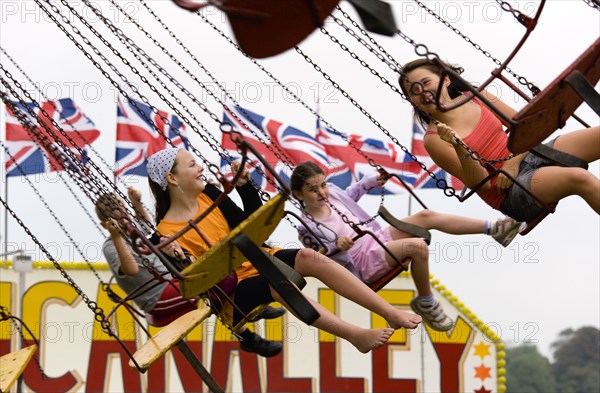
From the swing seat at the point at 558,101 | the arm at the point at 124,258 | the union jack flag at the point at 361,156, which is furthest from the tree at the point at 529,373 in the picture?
the swing seat at the point at 558,101

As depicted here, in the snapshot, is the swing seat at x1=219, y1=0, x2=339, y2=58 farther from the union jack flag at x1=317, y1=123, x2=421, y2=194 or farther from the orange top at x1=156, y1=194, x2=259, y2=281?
the union jack flag at x1=317, y1=123, x2=421, y2=194

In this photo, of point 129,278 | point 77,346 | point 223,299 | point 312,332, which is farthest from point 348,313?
point 223,299

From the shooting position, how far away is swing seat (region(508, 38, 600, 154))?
6410 mm

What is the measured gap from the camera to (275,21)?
18.1 feet

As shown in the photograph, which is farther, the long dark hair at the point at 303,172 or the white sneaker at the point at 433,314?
the white sneaker at the point at 433,314

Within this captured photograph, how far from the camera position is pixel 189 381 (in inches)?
752

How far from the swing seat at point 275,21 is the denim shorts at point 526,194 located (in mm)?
2333

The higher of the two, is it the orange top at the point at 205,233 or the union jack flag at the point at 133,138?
the union jack flag at the point at 133,138

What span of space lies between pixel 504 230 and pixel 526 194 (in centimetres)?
162

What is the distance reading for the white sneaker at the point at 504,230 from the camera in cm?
909

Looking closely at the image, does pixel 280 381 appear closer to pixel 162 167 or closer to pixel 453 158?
pixel 162 167

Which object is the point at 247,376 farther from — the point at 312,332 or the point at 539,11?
the point at 539,11

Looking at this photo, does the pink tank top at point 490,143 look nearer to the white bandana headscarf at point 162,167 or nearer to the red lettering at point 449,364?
the white bandana headscarf at point 162,167

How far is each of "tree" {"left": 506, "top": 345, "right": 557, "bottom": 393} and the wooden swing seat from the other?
5186 centimetres
